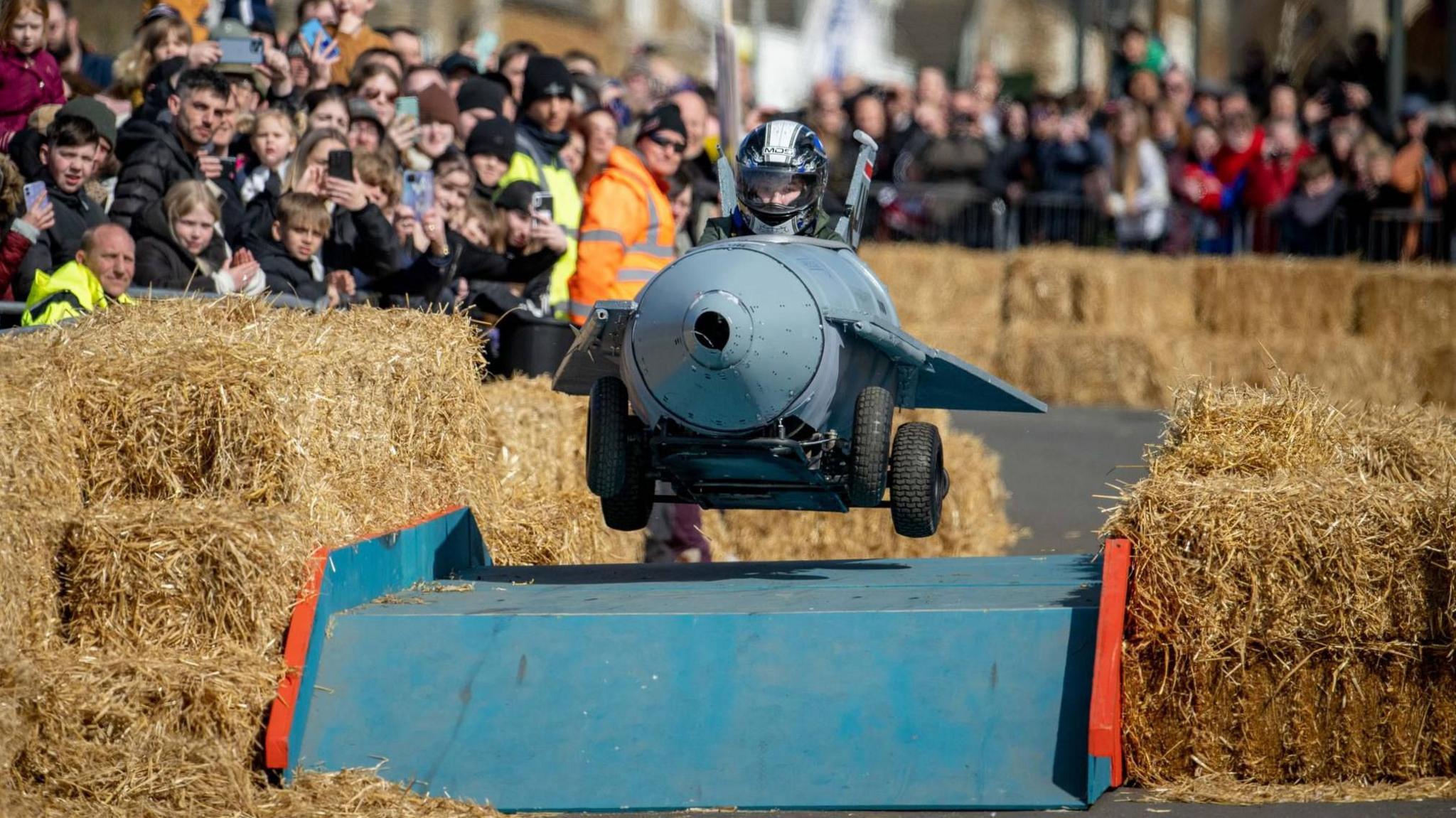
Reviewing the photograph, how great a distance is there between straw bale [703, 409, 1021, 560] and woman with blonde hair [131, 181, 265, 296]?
4.08m

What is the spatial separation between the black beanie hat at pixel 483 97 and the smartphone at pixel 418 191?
4.36 feet

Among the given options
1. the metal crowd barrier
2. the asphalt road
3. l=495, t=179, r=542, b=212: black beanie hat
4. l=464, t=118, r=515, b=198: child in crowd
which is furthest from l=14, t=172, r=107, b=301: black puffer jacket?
the metal crowd barrier

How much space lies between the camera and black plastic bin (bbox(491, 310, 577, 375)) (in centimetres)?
1173

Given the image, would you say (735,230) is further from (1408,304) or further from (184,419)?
(1408,304)

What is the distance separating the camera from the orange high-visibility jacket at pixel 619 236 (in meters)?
11.5

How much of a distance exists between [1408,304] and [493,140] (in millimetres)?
10882

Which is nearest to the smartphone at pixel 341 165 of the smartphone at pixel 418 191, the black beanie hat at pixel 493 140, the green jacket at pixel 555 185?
the smartphone at pixel 418 191

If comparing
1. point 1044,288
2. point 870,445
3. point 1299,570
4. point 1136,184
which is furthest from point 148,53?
point 1136,184

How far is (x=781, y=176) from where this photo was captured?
8742 millimetres

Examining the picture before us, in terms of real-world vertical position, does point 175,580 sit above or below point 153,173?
below


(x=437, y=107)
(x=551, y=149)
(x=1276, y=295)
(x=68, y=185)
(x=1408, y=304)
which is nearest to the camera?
(x=68, y=185)

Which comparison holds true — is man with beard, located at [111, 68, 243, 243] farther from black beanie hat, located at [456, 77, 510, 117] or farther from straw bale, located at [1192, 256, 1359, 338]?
straw bale, located at [1192, 256, 1359, 338]

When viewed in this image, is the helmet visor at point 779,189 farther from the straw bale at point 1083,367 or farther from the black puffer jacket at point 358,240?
the straw bale at point 1083,367

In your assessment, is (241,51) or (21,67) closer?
(21,67)
